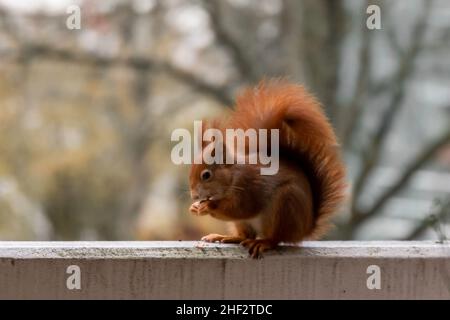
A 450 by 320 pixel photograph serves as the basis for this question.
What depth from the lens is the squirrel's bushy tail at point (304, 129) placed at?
1367mm

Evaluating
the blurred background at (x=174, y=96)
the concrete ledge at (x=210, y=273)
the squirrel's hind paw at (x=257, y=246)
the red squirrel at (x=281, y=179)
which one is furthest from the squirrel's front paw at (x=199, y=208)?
the blurred background at (x=174, y=96)

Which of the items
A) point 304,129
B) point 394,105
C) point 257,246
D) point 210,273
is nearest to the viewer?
point 210,273

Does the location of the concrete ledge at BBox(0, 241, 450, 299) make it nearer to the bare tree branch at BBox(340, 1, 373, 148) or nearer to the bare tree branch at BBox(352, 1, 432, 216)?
the bare tree branch at BBox(340, 1, 373, 148)

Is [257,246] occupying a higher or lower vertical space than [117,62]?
lower

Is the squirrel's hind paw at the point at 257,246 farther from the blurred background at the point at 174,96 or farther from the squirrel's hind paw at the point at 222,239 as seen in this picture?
the blurred background at the point at 174,96

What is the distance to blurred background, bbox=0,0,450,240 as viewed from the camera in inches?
155

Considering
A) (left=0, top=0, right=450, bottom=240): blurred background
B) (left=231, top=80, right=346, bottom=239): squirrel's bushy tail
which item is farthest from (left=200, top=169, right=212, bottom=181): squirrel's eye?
(left=0, top=0, right=450, bottom=240): blurred background

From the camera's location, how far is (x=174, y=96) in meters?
4.93

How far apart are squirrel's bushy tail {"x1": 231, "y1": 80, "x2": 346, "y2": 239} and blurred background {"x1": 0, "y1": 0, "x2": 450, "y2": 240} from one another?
2190mm

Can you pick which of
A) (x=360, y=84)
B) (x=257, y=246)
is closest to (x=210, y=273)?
(x=257, y=246)

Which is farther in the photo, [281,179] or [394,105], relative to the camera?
[394,105]

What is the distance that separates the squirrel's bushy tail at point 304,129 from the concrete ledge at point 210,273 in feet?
0.96

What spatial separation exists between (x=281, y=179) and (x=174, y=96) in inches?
141
